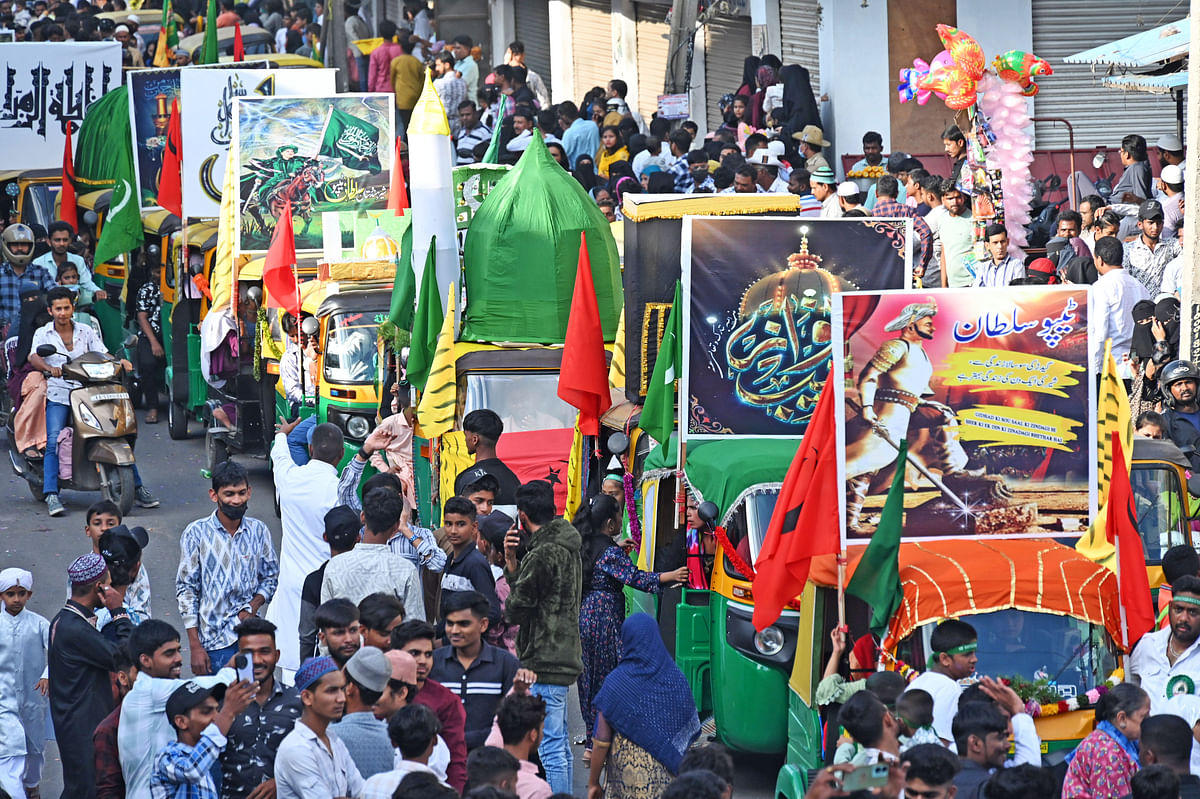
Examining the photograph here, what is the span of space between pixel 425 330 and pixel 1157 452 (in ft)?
18.1

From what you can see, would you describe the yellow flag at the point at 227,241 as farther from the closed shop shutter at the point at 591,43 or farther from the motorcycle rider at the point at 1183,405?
the closed shop shutter at the point at 591,43

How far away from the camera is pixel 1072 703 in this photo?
29.0ft

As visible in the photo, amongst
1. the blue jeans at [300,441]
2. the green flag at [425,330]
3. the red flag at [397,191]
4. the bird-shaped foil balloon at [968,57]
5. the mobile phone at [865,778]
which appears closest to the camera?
the mobile phone at [865,778]

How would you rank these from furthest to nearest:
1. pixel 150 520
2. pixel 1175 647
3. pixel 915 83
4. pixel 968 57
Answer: pixel 915 83 → pixel 968 57 → pixel 150 520 → pixel 1175 647

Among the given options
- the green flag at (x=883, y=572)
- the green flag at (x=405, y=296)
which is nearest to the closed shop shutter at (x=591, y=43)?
the green flag at (x=405, y=296)

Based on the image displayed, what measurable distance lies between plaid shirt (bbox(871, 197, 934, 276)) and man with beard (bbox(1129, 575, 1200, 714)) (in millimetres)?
4020

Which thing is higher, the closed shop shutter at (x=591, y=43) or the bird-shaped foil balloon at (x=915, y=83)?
the closed shop shutter at (x=591, y=43)

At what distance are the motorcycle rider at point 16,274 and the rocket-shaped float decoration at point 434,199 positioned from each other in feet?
16.3

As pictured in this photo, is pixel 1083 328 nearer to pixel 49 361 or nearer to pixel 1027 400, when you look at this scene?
pixel 1027 400

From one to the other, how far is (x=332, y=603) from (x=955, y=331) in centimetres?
338

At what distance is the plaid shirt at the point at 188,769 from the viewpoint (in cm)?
734

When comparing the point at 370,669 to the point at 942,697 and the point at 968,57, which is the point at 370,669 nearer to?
the point at 942,697

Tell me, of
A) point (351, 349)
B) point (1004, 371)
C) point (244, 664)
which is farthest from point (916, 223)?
point (244, 664)

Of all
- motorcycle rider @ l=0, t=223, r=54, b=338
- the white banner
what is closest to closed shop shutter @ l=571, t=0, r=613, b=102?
the white banner
